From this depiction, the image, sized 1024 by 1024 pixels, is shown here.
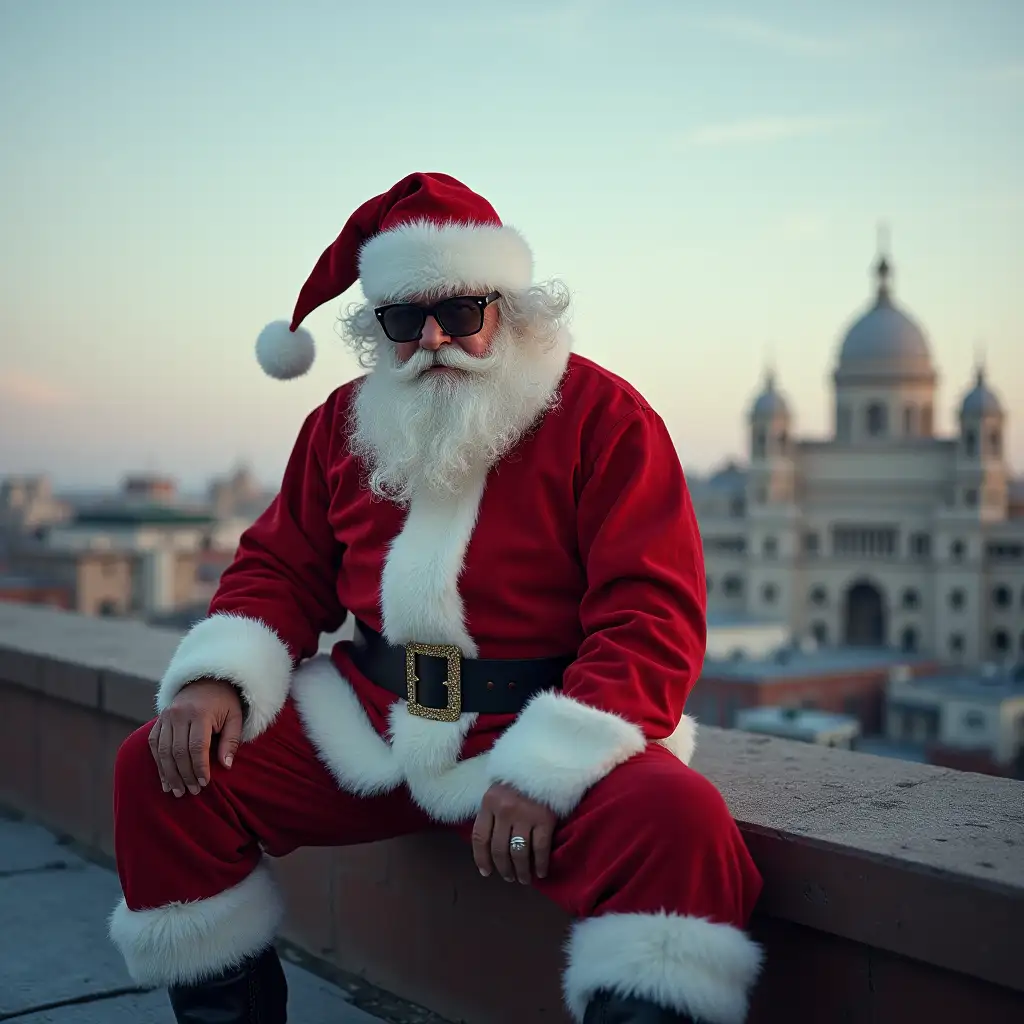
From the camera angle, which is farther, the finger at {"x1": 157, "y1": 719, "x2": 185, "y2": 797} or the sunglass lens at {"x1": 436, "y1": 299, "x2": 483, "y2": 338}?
the sunglass lens at {"x1": 436, "y1": 299, "x2": 483, "y2": 338}

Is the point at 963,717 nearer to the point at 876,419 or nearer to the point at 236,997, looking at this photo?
the point at 876,419

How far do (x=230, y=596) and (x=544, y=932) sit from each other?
0.66 meters

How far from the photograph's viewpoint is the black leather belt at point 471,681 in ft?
5.38

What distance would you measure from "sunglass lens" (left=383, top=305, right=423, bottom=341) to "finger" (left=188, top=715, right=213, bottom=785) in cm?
60

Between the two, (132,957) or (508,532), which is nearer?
(132,957)

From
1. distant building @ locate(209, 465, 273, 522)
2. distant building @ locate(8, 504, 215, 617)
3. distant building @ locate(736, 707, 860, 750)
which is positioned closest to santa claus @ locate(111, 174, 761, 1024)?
distant building @ locate(736, 707, 860, 750)

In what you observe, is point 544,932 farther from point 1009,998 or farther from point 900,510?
point 900,510

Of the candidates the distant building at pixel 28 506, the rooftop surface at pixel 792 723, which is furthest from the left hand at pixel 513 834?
the distant building at pixel 28 506

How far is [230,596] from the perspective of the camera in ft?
6.09

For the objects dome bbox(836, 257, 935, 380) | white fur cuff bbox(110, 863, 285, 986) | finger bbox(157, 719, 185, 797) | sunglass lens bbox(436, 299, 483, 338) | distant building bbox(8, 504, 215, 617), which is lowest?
distant building bbox(8, 504, 215, 617)

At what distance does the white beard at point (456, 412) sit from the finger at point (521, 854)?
20.2 inches

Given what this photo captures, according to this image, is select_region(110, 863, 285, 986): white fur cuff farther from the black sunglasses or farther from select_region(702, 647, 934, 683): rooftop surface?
select_region(702, 647, 934, 683): rooftop surface

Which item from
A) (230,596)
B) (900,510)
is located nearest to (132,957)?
(230,596)

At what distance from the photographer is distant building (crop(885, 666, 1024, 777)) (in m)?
24.6
